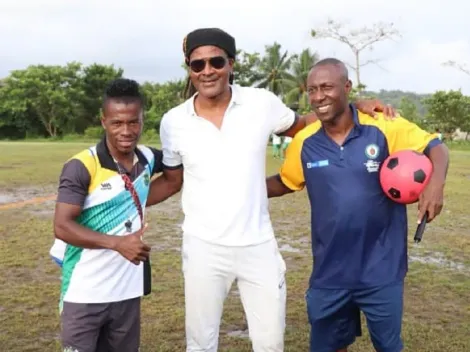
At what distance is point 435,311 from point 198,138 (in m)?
3.46

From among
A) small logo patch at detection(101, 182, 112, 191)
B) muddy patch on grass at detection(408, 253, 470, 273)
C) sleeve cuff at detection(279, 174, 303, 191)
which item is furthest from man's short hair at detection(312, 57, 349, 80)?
muddy patch on grass at detection(408, 253, 470, 273)

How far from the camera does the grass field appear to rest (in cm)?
498

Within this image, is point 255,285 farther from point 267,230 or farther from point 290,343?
point 290,343

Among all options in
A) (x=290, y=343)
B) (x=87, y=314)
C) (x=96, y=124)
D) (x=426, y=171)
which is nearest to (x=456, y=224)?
(x=290, y=343)

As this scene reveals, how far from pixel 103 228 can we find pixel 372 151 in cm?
154

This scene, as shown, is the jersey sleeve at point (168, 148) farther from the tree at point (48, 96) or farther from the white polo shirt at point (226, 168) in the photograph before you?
the tree at point (48, 96)

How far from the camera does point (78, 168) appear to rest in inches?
121

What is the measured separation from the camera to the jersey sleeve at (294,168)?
12.2ft

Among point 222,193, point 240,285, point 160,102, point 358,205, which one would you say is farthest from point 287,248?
point 160,102

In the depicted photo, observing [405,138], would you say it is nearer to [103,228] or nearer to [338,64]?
[338,64]

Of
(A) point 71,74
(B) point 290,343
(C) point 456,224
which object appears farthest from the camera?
(A) point 71,74

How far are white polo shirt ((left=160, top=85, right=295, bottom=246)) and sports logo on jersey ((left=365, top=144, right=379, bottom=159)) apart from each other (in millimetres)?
573

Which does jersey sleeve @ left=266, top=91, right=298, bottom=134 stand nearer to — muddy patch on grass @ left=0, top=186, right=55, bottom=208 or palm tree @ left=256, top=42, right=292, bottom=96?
muddy patch on grass @ left=0, top=186, right=55, bottom=208

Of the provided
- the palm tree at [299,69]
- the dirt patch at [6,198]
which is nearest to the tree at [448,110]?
the palm tree at [299,69]
